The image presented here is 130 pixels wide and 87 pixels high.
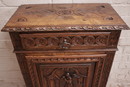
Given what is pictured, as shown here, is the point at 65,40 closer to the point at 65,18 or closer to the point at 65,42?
the point at 65,42

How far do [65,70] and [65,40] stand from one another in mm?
222

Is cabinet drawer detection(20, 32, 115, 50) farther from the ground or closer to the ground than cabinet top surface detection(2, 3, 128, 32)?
closer to the ground

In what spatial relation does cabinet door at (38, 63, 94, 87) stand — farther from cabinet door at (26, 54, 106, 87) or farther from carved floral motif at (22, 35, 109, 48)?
carved floral motif at (22, 35, 109, 48)

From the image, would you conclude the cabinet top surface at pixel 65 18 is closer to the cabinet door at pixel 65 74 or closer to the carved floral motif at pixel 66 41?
the carved floral motif at pixel 66 41

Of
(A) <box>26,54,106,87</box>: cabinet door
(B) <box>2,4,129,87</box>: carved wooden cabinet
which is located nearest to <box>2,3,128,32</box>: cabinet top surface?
(B) <box>2,4,129,87</box>: carved wooden cabinet

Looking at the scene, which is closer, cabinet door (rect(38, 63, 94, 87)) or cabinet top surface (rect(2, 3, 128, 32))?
cabinet top surface (rect(2, 3, 128, 32))

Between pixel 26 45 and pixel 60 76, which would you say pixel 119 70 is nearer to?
pixel 60 76

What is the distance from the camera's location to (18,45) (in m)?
0.66

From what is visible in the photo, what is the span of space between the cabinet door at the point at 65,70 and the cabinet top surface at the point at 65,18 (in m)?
0.18

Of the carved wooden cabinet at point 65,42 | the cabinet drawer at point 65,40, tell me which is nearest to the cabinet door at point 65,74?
the carved wooden cabinet at point 65,42

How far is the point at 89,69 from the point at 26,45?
0.38 m

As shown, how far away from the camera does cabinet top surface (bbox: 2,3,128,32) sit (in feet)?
1.90

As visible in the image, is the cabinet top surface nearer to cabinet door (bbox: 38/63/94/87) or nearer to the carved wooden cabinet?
the carved wooden cabinet

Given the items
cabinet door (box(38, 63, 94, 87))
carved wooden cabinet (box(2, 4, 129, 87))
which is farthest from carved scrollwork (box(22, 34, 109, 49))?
cabinet door (box(38, 63, 94, 87))
